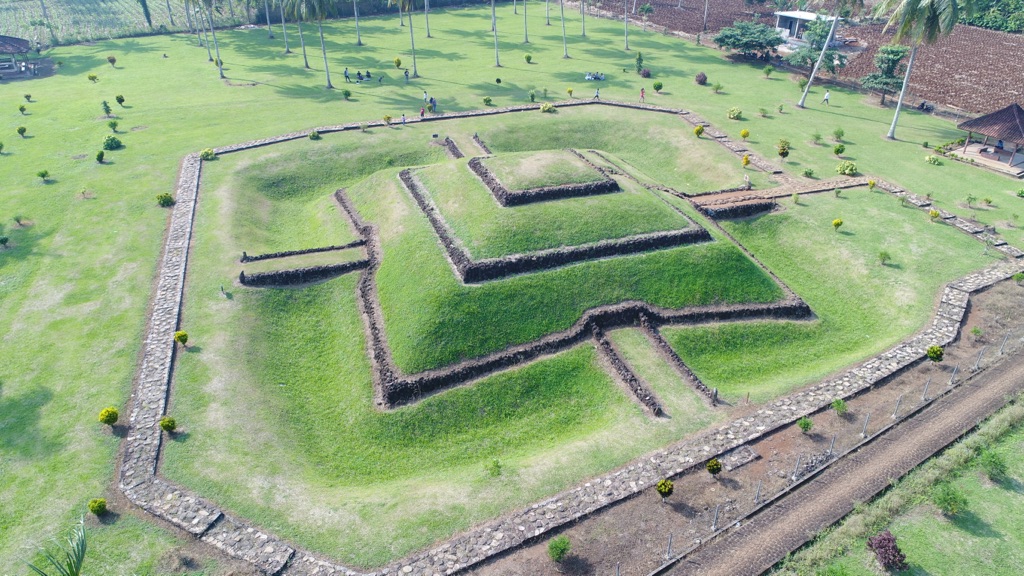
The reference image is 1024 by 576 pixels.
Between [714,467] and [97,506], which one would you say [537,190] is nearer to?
[714,467]

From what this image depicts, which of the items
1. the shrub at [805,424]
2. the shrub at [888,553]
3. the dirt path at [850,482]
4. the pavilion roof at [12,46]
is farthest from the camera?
the pavilion roof at [12,46]

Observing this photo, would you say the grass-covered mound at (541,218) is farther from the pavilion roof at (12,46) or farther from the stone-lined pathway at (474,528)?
the pavilion roof at (12,46)

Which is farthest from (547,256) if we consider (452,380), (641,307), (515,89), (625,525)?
(515,89)

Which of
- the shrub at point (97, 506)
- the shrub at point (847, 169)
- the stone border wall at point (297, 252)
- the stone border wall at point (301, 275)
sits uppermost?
the shrub at point (847, 169)

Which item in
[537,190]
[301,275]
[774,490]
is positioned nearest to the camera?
[774,490]

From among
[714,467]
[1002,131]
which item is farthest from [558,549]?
[1002,131]

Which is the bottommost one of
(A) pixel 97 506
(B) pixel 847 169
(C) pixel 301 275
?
(A) pixel 97 506

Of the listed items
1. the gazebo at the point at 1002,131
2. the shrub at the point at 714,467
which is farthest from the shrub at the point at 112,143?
the gazebo at the point at 1002,131
